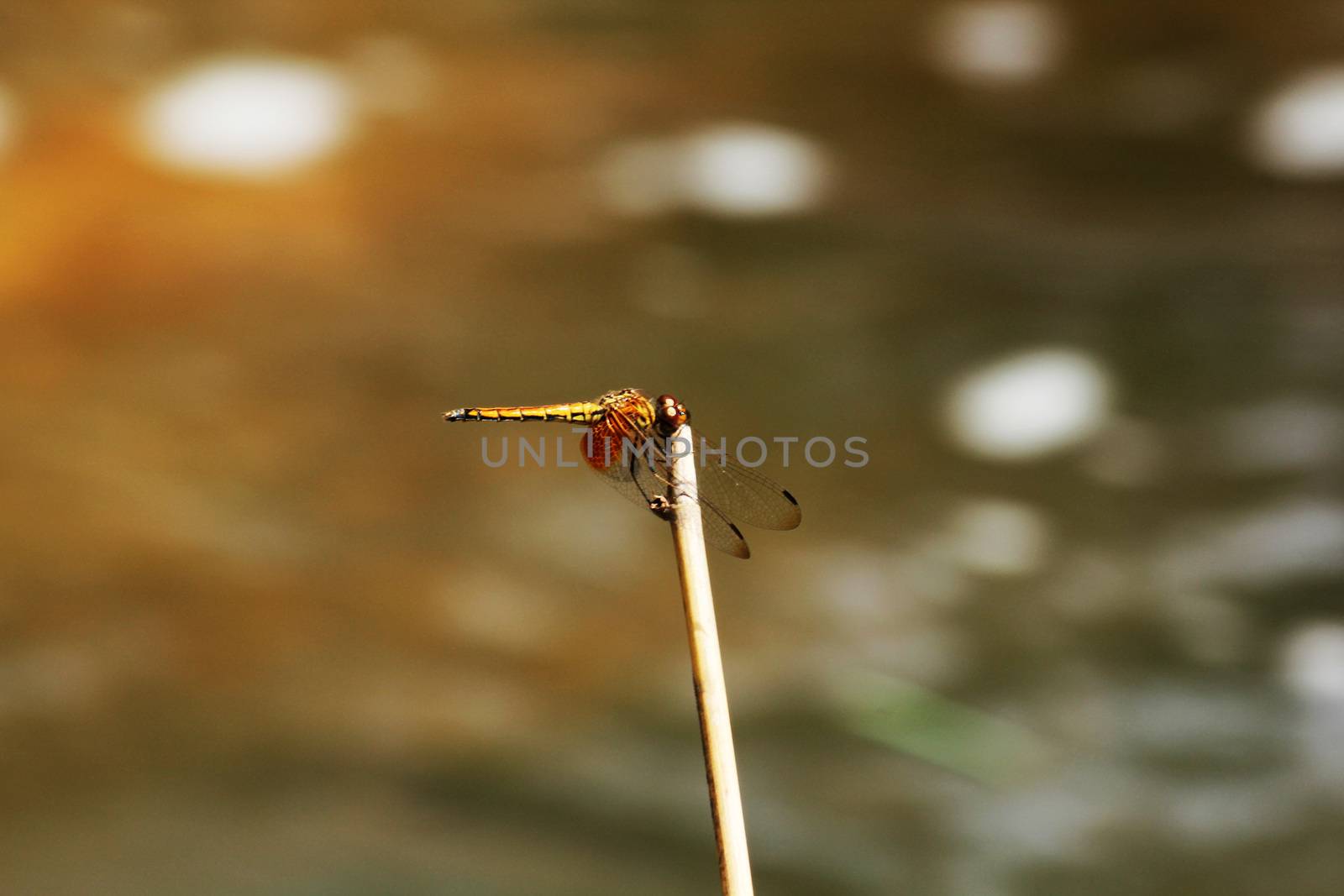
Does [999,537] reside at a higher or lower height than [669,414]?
higher

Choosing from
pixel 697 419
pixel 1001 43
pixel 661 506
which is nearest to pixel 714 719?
pixel 661 506

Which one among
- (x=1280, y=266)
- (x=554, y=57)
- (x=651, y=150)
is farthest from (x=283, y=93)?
(x=1280, y=266)

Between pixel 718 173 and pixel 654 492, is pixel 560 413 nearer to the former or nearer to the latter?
pixel 654 492

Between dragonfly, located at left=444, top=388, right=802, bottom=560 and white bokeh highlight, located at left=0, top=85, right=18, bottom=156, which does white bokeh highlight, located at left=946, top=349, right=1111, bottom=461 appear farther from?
white bokeh highlight, located at left=0, top=85, right=18, bottom=156

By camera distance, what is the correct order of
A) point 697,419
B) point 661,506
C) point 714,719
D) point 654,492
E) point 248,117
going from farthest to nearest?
1. point 697,419
2. point 248,117
3. point 654,492
4. point 661,506
5. point 714,719

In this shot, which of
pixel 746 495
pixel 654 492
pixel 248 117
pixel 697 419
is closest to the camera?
pixel 654 492

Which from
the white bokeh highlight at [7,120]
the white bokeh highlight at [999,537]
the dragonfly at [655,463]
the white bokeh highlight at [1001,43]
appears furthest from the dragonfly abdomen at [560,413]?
the white bokeh highlight at [1001,43]
